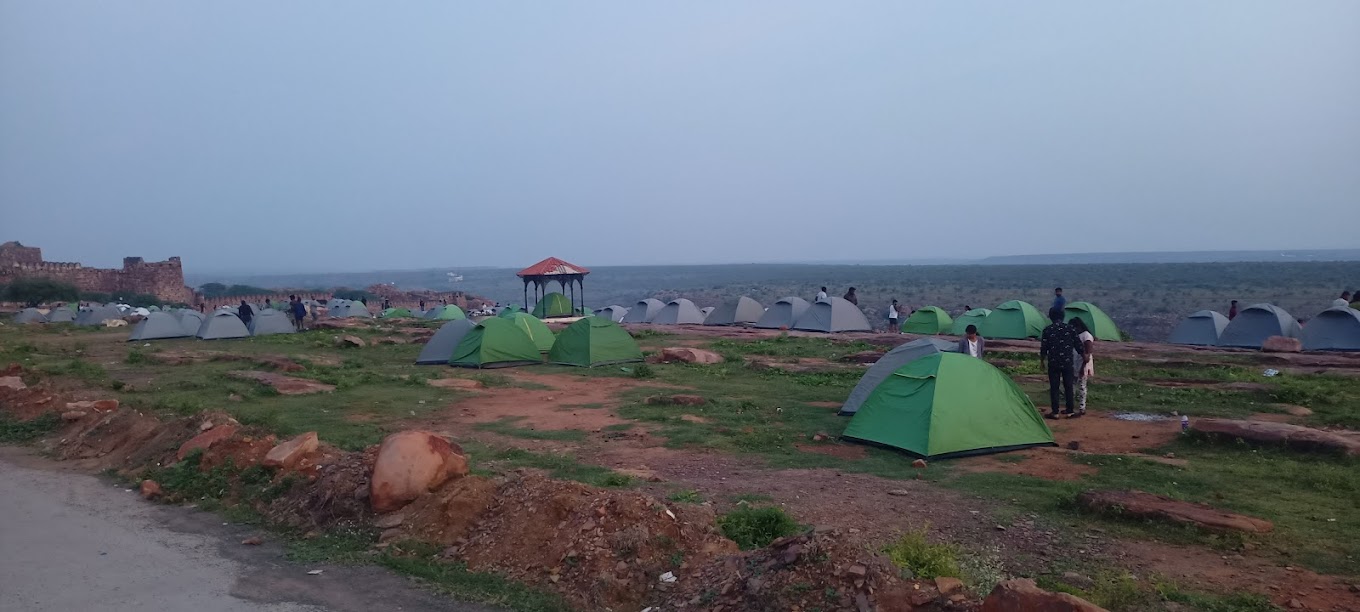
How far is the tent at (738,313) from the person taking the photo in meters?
32.8

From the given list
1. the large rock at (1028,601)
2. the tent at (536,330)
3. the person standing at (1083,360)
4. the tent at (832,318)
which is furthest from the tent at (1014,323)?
the large rock at (1028,601)

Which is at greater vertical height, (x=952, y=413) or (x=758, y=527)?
(x=952, y=413)

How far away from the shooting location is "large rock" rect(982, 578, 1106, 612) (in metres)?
4.31

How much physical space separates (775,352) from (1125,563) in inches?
613

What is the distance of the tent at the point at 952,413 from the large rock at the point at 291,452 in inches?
263

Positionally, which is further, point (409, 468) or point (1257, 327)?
point (1257, 327)

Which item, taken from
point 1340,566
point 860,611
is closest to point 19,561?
point 860,611

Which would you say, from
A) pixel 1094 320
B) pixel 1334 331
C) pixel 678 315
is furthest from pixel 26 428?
pixel 1334 331

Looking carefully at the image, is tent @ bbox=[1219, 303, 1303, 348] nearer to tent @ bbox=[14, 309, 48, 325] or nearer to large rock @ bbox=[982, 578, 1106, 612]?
large rock @ bbox=[982, 578, 1106, 612]

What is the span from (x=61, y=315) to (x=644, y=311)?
27.6m

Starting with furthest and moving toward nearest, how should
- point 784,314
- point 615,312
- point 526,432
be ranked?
point 615,312, point 784,314, point 526,432

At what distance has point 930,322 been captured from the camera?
27.0 m

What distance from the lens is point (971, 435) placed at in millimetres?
9734

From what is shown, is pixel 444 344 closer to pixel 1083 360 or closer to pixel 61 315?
pixel 1083 360
